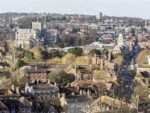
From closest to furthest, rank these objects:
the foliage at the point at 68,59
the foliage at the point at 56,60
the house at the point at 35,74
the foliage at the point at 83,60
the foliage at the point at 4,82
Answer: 1. the foliage at the point at 4,82
2. the house at the point at 35,74
3. the foliage at the point at 83,60
4. the foliage at the point at 68,59
5. the foliage at the point at 56,60

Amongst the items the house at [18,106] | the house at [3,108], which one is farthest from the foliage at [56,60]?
the house at [3,108]

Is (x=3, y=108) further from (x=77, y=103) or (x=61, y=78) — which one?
(x=61, y=78)

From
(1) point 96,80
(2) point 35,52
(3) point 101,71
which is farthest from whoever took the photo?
(2) point 35,52

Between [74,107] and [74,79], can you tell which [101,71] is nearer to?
[74,79]

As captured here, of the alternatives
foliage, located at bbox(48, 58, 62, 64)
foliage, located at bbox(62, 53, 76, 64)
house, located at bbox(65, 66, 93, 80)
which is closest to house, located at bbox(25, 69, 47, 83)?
house, located at bbox(65, 66, 93, 80)

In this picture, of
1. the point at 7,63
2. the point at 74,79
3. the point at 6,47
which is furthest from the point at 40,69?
the point at 6,47

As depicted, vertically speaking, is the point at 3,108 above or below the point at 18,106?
above

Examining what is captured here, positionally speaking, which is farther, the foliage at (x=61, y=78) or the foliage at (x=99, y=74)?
the foliage at (x=99, y=74)

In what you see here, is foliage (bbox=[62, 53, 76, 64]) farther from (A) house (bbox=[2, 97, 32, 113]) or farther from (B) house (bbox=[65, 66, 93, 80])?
(A) house (bbox=[2, 97, 32, 113])

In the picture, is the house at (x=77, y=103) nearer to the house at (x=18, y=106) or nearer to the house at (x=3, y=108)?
the house at (x=18, y=106)

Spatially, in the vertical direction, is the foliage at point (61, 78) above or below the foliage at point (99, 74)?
above

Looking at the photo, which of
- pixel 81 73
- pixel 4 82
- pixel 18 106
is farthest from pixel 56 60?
pixel 18 106
